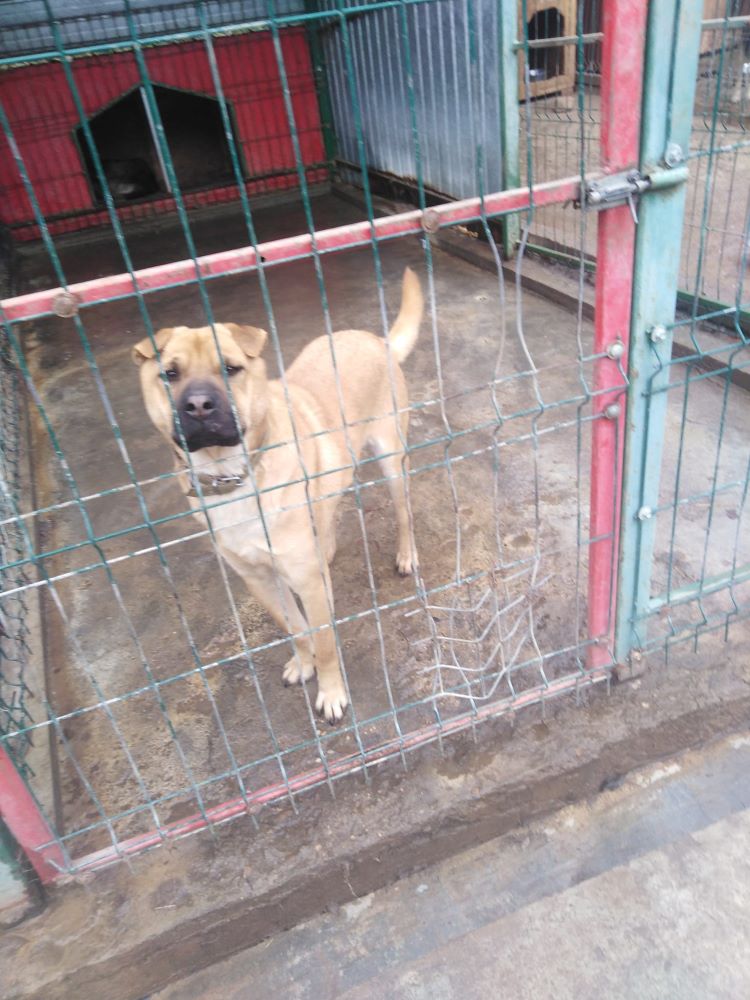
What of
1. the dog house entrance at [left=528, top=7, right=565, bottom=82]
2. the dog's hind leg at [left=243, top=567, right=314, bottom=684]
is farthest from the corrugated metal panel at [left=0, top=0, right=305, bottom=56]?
the dog's hind leg at [left=243, top=567, right=314, bottom=684]

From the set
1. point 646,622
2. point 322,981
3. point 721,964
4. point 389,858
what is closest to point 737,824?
point 721,964

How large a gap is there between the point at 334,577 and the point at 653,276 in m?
1.81

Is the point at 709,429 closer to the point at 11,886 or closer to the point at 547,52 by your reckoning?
the point at 11,886

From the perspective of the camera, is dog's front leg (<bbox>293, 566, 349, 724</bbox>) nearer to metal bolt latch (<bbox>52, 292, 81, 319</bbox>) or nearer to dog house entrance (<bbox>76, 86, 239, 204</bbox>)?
metal bolt latch (<bbox>52, 292, 81, 319</bbox>)

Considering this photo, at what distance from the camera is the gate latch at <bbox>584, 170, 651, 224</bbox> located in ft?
5.28

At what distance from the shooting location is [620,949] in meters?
1.74

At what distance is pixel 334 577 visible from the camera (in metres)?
3.08

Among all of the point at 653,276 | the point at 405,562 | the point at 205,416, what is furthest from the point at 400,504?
the point at 653,276

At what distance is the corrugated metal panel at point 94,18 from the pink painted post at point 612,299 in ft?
24.2

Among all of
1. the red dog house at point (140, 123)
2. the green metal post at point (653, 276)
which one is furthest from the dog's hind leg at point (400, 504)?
the red dog house at point (140, 123)

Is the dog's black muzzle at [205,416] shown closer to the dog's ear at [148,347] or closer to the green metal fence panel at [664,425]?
the dog's ear at [148,347]

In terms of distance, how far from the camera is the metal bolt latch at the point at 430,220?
148 cm

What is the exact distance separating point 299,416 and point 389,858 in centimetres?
133

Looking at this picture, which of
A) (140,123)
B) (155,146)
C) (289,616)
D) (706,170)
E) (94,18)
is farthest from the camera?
(140,123)
